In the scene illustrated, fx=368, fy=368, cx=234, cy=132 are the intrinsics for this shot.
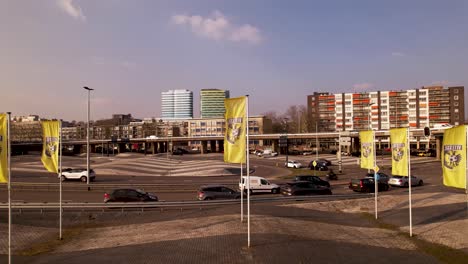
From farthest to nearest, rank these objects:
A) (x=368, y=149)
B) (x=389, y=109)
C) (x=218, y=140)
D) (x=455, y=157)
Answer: (x=389, y=109), (x=218, y=140), (x=368, y=149), (x=455, y=157)

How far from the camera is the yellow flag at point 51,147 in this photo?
16839 millimetres

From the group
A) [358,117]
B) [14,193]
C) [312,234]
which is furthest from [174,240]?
[358,117]

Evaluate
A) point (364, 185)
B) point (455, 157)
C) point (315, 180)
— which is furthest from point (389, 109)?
point (455, 157)

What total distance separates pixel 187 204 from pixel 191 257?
12260mm

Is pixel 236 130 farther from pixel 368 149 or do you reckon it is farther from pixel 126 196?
pixel 126 196

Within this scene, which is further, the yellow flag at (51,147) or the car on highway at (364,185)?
the car on highway at (364,185)

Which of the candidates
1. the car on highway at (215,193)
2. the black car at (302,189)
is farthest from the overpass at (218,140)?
the car on highway at (215,193)

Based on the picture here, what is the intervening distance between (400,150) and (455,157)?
3.65m

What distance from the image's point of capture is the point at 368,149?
23266mm

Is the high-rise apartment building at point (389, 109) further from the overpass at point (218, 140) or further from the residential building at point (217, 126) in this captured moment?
the residential building at point (217, 126)

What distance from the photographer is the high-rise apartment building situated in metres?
154

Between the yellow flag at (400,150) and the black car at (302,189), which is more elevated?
the yellow flag at (400,150)

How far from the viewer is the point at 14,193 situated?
104ft

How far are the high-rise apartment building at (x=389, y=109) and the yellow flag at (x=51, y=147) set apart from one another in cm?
13669
